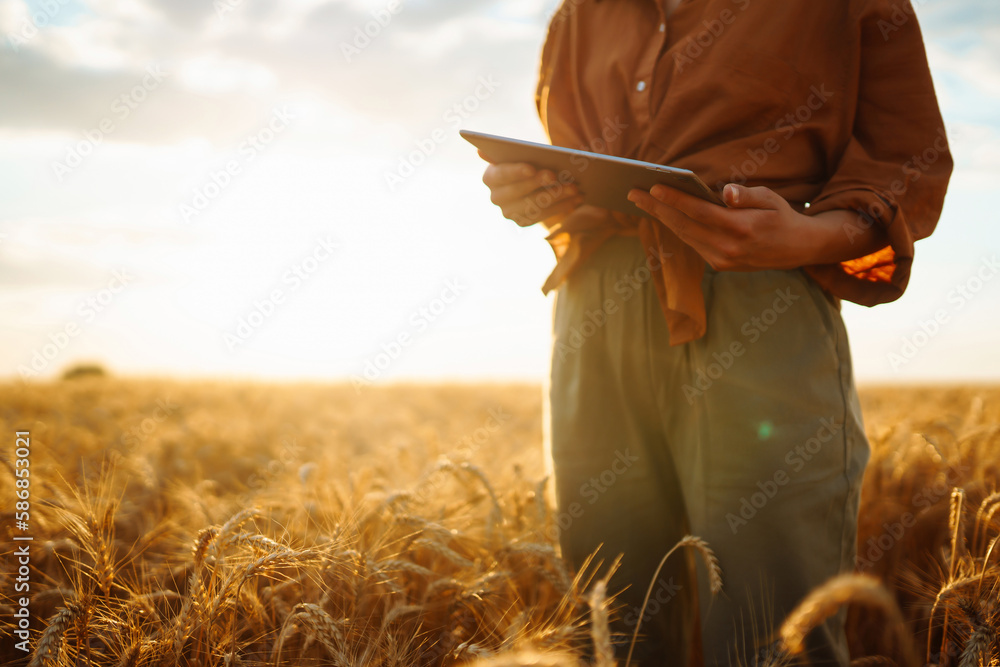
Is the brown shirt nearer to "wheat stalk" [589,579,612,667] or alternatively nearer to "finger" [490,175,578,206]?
"finger" [490,175,578,206]

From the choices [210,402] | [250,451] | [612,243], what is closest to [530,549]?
[612,243]

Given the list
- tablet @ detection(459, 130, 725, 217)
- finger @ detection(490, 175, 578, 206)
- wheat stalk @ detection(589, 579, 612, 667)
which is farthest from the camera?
finger @ detection(490, 175, 578, 206)

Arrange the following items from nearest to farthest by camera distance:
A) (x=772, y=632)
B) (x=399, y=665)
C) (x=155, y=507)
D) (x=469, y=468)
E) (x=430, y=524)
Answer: (x=772, y=632), (x=399, y=665), (x=430, y=524), (x=469, y=468), (x=155, y=507)

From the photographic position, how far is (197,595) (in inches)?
47.5

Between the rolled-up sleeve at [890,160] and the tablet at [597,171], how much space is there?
15.5 inches

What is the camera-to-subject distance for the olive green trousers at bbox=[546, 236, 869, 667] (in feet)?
3.84

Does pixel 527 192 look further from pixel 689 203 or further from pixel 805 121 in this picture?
pixel 805 121

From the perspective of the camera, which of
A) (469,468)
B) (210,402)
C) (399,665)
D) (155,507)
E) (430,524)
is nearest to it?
(399,665)

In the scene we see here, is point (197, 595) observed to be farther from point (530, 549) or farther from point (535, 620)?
point (535, 620)

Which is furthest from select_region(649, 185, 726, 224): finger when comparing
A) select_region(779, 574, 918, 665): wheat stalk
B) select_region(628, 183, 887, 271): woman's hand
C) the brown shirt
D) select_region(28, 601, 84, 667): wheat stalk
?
select_region(28, 601, 84, 667): wheat stalk

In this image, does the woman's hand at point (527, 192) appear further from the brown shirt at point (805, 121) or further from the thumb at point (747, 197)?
the thumb at point (747, 197)

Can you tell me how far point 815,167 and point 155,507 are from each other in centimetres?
307

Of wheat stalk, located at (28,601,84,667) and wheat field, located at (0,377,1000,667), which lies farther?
wheat field, located at (0,377,1000,667)

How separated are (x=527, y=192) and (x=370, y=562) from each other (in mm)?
1120
